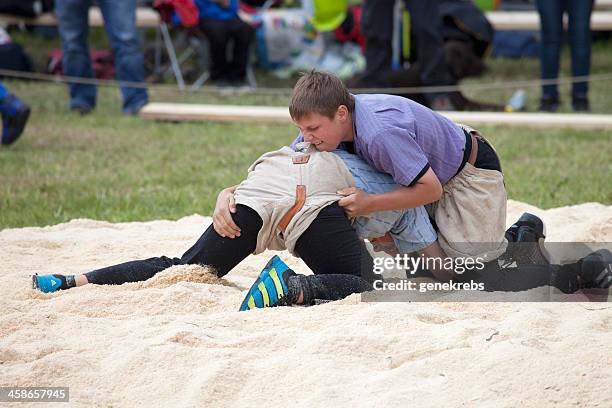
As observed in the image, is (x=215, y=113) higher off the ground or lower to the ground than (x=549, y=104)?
higher

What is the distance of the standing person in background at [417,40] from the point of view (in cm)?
841

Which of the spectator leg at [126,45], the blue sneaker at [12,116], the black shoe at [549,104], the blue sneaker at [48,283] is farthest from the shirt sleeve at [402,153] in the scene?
the spectator leg at [126,45]

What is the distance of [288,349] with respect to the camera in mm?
3100

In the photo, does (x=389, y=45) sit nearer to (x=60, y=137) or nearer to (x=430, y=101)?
(x=430, y=101)

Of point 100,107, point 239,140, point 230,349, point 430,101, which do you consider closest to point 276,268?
point 230,349


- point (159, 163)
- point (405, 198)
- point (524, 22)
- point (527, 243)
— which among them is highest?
point (405, 198)

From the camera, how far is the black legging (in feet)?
11.7

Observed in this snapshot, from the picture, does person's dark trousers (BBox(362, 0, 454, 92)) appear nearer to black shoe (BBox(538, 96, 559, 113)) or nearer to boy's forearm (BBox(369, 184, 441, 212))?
black shoe (BBox(538, 96, 559, 113))

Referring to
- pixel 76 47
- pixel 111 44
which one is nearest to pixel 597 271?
pixel 111 44

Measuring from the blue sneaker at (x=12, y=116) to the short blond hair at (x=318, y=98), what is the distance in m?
4.05

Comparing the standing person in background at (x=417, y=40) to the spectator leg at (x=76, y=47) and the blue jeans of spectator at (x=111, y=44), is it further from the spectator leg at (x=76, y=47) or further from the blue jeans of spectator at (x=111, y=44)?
the spectator leg at (x=76, y=47)

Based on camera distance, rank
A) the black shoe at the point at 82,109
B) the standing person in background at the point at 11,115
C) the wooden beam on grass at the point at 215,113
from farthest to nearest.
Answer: the black shoe at the point at 82,109
the wooden beam on grass at the point at 215,113
the standing person in background at the point at 11,115

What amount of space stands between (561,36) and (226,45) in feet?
10.8

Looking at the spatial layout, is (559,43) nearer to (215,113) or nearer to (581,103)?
(581,103)
